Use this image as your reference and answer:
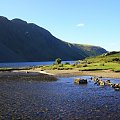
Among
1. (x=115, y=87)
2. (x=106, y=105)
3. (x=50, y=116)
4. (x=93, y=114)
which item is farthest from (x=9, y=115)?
(x=115, y=87)

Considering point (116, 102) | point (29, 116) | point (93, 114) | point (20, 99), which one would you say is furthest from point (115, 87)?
point (29, 116)

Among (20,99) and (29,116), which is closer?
(29,116)

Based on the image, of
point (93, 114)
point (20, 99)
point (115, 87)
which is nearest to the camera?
point (93, 114)

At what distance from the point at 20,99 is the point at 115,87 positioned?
27.5m

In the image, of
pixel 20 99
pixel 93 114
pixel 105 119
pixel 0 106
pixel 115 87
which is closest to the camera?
pixel 105 119

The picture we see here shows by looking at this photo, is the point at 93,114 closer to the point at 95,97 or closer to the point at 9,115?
the point at 9,115

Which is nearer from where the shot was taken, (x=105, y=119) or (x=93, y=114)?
(x=105, y=119)

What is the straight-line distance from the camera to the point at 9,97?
61.5 metres

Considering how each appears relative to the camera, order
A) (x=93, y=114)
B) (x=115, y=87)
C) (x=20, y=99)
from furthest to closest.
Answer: (x=115, y=87)
(x=20, y=99)
(x=93, y=114)

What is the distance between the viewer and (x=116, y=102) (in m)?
53.8

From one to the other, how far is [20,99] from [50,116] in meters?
16.7

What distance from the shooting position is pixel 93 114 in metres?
44.6

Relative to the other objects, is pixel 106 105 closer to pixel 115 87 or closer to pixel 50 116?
pixel 50 116

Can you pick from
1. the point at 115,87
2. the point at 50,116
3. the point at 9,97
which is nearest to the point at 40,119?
the point at 50,116
